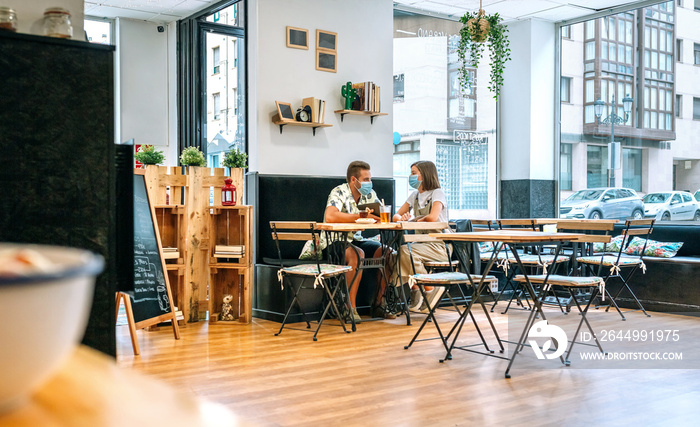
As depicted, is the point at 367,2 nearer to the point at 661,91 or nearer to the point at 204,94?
the point at 204,94

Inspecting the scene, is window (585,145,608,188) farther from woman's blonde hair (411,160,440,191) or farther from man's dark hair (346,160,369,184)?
man's dark hair (346,160,369,184)

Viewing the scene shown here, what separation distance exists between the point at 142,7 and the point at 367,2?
2602 millimetres

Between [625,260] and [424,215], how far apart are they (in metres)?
1.94

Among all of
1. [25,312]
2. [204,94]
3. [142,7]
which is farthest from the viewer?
[204,94]

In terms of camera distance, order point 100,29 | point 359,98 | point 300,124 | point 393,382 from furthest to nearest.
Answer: point 100,29
point 359,98
point 300,124
point 393,382

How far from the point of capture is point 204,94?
8234mm

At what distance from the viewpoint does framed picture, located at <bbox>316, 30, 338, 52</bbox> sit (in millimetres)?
6809

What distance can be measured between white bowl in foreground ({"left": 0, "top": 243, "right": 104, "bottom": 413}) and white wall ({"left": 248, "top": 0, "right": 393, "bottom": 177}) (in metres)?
6.01

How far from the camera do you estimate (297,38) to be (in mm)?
6668

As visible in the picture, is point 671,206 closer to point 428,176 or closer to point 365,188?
point 428,176

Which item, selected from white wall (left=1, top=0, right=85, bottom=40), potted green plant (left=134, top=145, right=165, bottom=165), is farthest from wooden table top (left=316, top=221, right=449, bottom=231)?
white wall (left=1, top=0, right=85, bottom=40)

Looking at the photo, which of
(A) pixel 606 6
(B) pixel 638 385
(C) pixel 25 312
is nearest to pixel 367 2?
(A) pixel 606 6

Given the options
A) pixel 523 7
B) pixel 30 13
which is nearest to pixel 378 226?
pixel 30 13

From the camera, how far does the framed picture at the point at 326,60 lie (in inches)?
268
